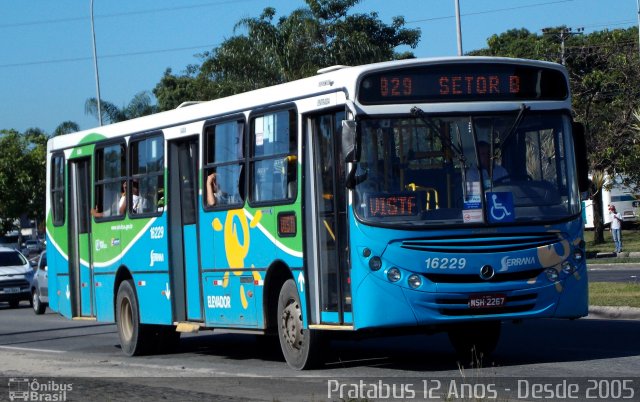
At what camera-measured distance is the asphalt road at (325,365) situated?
1138 centimetres

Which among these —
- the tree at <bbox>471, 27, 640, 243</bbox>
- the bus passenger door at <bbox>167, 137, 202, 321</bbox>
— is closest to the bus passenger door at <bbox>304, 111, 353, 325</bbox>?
the bus passenger door at <bbox>167, 137, 202, 321</bbox>

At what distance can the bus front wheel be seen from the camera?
1706cm

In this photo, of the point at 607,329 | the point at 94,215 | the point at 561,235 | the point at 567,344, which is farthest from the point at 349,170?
the point at 94,215

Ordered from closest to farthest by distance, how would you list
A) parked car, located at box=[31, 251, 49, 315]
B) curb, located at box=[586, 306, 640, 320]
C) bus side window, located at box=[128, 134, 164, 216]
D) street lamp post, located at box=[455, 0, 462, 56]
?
bus side window, located at box=[128, 134, 164, 216] → curb, located at box=[586, 306, 640, 320] → parked car, located at box=[31, 251, 49, 315] → street lamp post, located at box=[455, 0, 462, 56]

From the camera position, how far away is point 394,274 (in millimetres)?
11930

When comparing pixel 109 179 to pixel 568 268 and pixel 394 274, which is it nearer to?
pixel 394 274

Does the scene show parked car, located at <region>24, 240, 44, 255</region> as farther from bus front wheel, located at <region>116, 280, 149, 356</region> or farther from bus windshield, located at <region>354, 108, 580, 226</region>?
bus windshield, located at <region>354, 108, 580, 226</region>

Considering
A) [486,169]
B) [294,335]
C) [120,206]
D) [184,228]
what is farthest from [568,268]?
[120,206]

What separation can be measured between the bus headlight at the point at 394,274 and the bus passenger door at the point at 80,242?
780 cm

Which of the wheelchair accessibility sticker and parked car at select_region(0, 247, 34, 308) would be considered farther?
parked car at select_region(0, 247, 34, 308)

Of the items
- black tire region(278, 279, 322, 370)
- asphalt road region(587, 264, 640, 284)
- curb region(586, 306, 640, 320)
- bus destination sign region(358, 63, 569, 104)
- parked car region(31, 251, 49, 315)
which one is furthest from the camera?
parked car region(31, 251, 49, 315)

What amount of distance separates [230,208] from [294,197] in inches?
66.2

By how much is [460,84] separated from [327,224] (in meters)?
1.99

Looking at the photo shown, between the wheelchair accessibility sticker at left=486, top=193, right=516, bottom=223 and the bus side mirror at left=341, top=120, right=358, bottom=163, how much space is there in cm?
147
